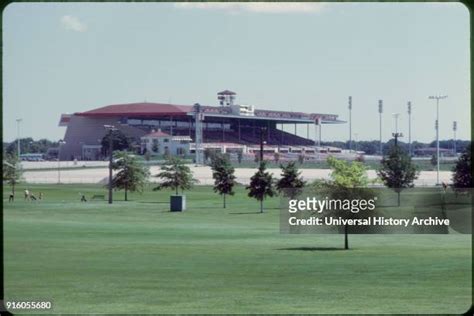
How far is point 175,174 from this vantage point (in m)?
61.2

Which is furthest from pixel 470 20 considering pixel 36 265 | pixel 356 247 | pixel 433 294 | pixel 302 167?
pixel 302 167

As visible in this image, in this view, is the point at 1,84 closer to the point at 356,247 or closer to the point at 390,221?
the point at 390,221

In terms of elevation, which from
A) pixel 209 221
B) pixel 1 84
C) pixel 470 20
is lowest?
pixel 209 221

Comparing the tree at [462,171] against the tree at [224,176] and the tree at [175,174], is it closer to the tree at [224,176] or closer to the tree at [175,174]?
the tree at [224,176]

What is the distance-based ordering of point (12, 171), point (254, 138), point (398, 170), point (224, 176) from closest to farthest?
point (398, 170) < point (12, 171) < point (224, 176) < point (254, 138)

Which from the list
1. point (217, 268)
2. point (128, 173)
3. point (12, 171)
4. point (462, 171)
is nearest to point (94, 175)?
point (128, 173)

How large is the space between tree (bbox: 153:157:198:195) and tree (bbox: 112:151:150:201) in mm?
1597

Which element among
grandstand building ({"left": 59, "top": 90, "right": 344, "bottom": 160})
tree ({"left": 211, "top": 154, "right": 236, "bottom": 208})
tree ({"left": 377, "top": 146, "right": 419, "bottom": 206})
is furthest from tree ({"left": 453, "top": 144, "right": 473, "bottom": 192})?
tree ({"left": 211, "top": 154, "right": 236, "bottom": 208})

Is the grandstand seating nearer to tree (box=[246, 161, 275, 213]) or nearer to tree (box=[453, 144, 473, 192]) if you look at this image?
tree (box=[246, 161, 275, 213])

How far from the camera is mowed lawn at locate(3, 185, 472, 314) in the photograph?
9.91 metres

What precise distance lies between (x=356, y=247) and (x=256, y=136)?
3390 centimetres

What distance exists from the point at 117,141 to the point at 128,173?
Result: 506cm

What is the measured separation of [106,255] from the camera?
22.0 meters

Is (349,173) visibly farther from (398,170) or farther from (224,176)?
(224,176)
